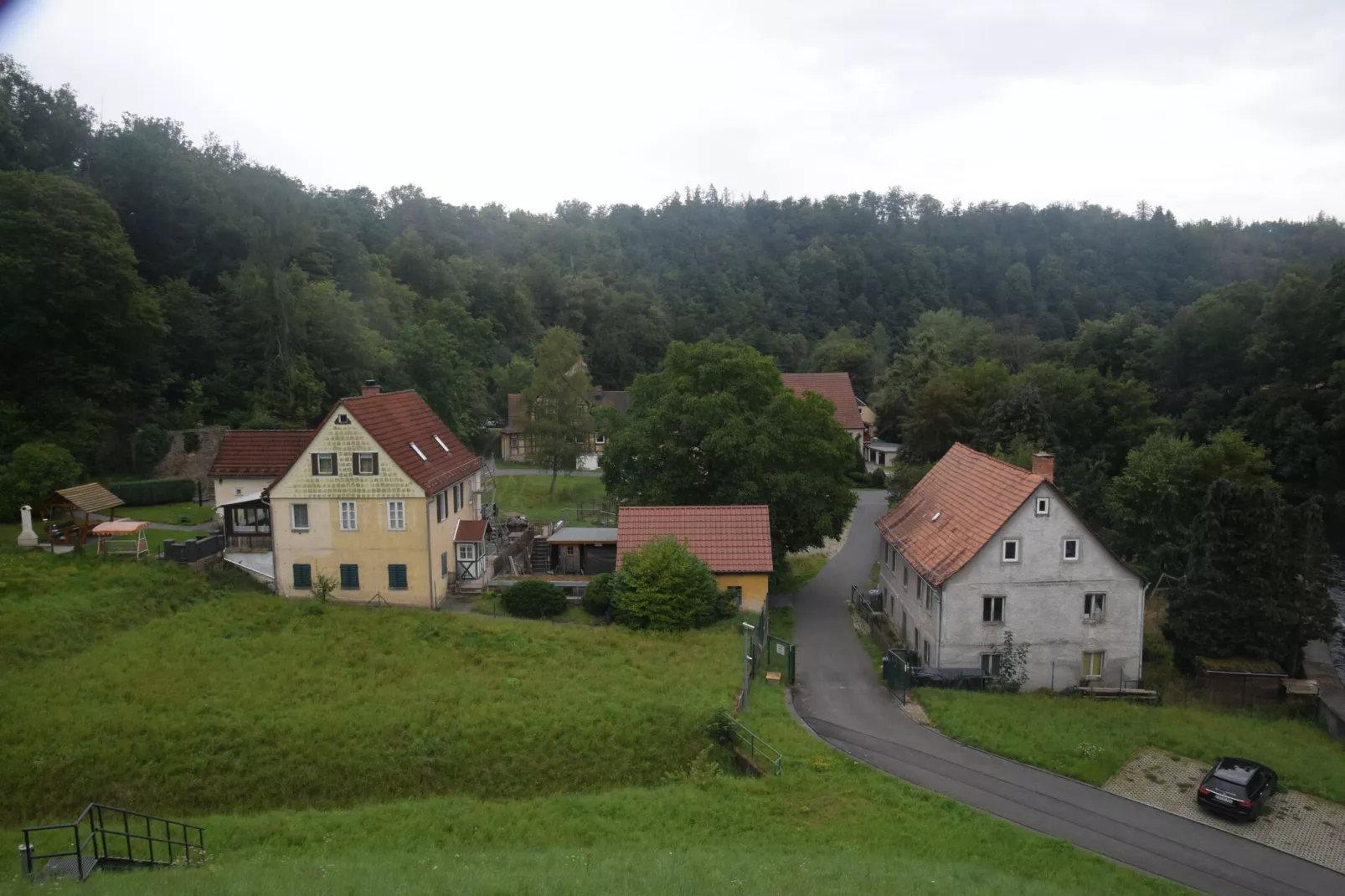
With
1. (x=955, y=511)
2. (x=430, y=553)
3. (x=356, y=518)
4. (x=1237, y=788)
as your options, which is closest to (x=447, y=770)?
(x=430, y=553)

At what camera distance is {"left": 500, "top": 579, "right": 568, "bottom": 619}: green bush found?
3131cm

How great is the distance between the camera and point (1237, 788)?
812 inches

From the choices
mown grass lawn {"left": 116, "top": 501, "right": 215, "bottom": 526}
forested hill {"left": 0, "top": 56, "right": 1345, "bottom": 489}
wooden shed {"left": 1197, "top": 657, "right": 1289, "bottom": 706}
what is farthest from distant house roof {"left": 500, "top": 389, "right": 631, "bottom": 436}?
wooden shed {"left": 1197, "top": 657, "right": 1289, "bottom": 706}

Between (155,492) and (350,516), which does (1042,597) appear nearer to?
(350,516)

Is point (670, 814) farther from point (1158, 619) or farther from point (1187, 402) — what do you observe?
point (1187, 402)

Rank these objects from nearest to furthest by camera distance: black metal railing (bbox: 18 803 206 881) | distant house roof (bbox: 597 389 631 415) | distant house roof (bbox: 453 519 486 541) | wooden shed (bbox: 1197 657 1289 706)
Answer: black metal railing (bbox: 18 803 206 881) → wooden shed (bbox: 1197 657 1289 706) → distant house roof (bbox: 453 519 486 541) → distant house roof (bbox: 597 389 631 415)

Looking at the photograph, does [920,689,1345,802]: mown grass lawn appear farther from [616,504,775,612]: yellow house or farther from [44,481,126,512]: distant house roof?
[44,481,126,512]: distant house roof

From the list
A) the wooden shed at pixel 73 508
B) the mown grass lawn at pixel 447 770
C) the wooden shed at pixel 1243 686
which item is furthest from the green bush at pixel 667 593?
the wooden shed at pixel 73 508

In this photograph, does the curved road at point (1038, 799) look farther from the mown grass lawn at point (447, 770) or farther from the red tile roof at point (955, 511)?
the red tile roof at point (955, 511)

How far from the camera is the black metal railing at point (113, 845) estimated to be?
15.0 meters

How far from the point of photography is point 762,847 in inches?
663

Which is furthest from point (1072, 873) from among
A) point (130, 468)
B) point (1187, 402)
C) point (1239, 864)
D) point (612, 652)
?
point (1187, 402)

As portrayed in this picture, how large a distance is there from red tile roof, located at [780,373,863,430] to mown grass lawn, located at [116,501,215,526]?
4586 cm

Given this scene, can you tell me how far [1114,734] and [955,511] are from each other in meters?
9.78
